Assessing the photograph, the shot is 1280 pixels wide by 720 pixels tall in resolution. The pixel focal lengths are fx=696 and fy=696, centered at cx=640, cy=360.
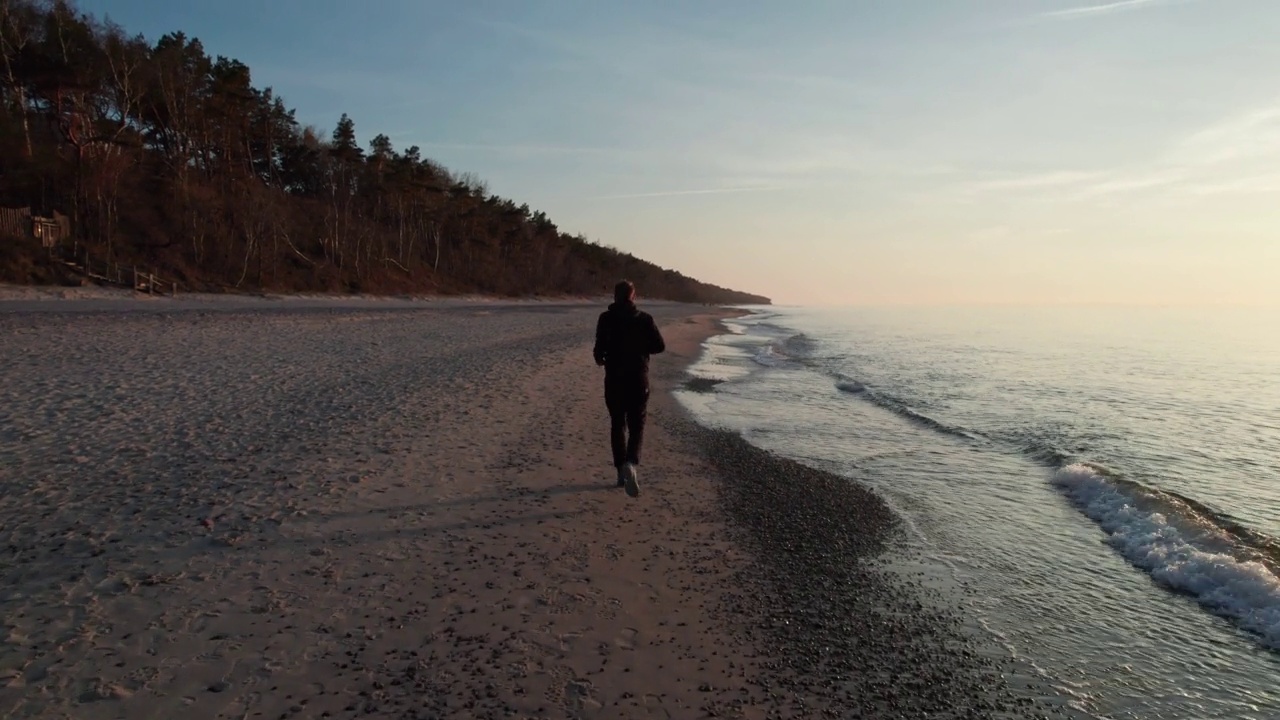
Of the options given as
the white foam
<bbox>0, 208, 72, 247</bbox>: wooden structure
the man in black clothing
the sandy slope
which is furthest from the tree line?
the white foam

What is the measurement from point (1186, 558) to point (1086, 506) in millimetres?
2277

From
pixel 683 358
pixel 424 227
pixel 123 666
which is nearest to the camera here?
pixel 123 666

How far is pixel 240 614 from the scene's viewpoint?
4.65 metres

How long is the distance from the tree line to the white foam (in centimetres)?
4456

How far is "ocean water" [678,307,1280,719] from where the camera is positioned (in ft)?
17.3

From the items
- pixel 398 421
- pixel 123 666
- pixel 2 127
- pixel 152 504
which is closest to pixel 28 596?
pixel 123 666

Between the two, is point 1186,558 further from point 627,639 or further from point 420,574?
point 420,574

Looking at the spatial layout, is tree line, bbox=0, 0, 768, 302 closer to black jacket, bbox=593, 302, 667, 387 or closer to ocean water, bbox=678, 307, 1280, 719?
ocean water, bbox=678, 307, 1280, 719

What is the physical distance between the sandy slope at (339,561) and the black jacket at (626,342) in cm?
148

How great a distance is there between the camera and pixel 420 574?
18.1 ft

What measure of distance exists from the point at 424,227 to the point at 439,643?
241 ft

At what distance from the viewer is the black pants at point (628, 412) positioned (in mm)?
8094

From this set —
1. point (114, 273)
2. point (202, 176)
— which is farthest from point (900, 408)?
point (202, 176)

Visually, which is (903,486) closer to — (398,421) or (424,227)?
(398,421)
